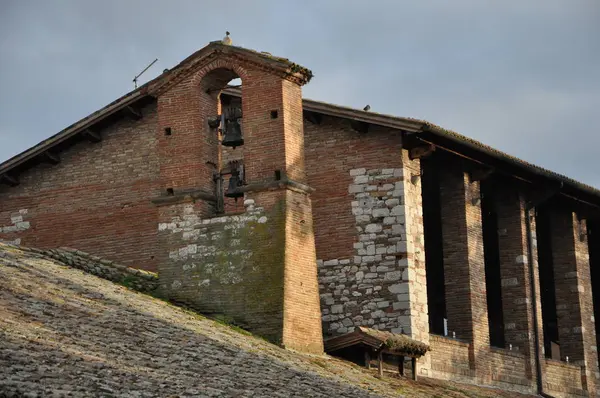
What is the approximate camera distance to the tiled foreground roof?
1533 cm

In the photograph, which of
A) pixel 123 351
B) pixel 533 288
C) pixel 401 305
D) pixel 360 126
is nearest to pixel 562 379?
pixel 533 288

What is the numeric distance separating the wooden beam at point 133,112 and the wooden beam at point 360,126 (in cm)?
405

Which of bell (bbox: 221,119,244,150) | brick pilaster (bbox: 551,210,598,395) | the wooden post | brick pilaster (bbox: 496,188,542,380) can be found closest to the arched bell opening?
bell (bbox: 221,119,244,150)

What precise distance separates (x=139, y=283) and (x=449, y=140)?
21.0 feet

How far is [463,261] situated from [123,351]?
11.1 m

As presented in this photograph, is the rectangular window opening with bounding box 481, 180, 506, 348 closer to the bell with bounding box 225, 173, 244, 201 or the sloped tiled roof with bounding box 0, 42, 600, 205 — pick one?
the sloped tiled roof with bounding box 0, 42, 600, 205

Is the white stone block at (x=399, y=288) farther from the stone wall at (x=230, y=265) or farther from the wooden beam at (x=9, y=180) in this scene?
the wooden beam at (x=9, y=180)

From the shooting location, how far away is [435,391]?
23.1m

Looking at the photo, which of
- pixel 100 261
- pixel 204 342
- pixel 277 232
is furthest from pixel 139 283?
pixel 204 342

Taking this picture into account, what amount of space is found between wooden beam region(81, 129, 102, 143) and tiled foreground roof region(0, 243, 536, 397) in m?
4.67

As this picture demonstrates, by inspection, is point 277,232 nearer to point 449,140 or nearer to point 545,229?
point 449,140

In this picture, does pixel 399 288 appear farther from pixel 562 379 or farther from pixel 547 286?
pixel 547 286

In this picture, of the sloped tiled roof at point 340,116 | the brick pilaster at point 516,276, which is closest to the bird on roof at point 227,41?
the sloped tiled roof at point 340,116

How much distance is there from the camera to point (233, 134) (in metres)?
23.5
